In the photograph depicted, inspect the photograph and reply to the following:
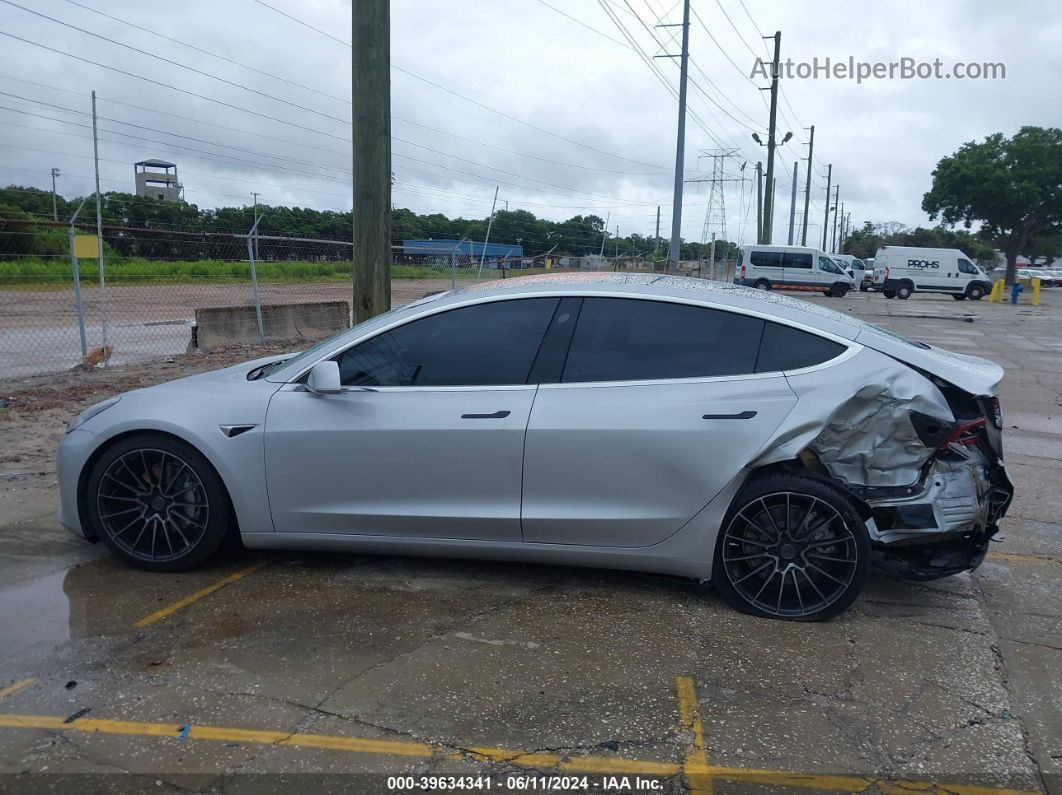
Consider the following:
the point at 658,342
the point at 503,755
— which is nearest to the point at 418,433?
the point at 658,342

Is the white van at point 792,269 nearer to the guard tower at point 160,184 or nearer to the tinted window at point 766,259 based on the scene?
the tinted window at point 766,259

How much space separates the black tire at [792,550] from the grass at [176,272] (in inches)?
448

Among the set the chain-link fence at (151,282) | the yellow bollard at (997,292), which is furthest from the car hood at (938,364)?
the yellow bollard at (997,292)

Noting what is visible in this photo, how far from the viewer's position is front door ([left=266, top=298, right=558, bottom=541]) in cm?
405

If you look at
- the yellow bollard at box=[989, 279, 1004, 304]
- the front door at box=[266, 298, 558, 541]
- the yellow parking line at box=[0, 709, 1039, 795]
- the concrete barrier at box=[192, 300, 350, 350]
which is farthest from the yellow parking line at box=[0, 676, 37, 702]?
the yellow bollard at box=[989, 279, 1004, 304]

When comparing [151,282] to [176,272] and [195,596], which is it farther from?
[195,596]

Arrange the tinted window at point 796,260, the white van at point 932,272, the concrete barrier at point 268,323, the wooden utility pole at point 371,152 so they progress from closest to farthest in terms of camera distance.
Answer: the wooden utility pole at point 371,152, the concrete barrier at point 268,323, the white van at point 932,272, the tinted window at point 796,260

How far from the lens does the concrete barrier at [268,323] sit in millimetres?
13062

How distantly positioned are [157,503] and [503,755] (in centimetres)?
245

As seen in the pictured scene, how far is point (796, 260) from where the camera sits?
128 ft

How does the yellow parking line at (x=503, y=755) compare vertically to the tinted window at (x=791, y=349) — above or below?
below

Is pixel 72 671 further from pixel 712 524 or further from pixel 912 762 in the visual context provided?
pixel 912 762

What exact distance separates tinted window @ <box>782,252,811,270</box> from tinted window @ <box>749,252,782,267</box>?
0.88ft

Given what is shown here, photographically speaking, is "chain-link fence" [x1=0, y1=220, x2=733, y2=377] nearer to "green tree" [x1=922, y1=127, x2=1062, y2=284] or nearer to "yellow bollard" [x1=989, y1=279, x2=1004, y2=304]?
"yellow bollard" [x1=989, y1=279, x2=1004, y2=304]
